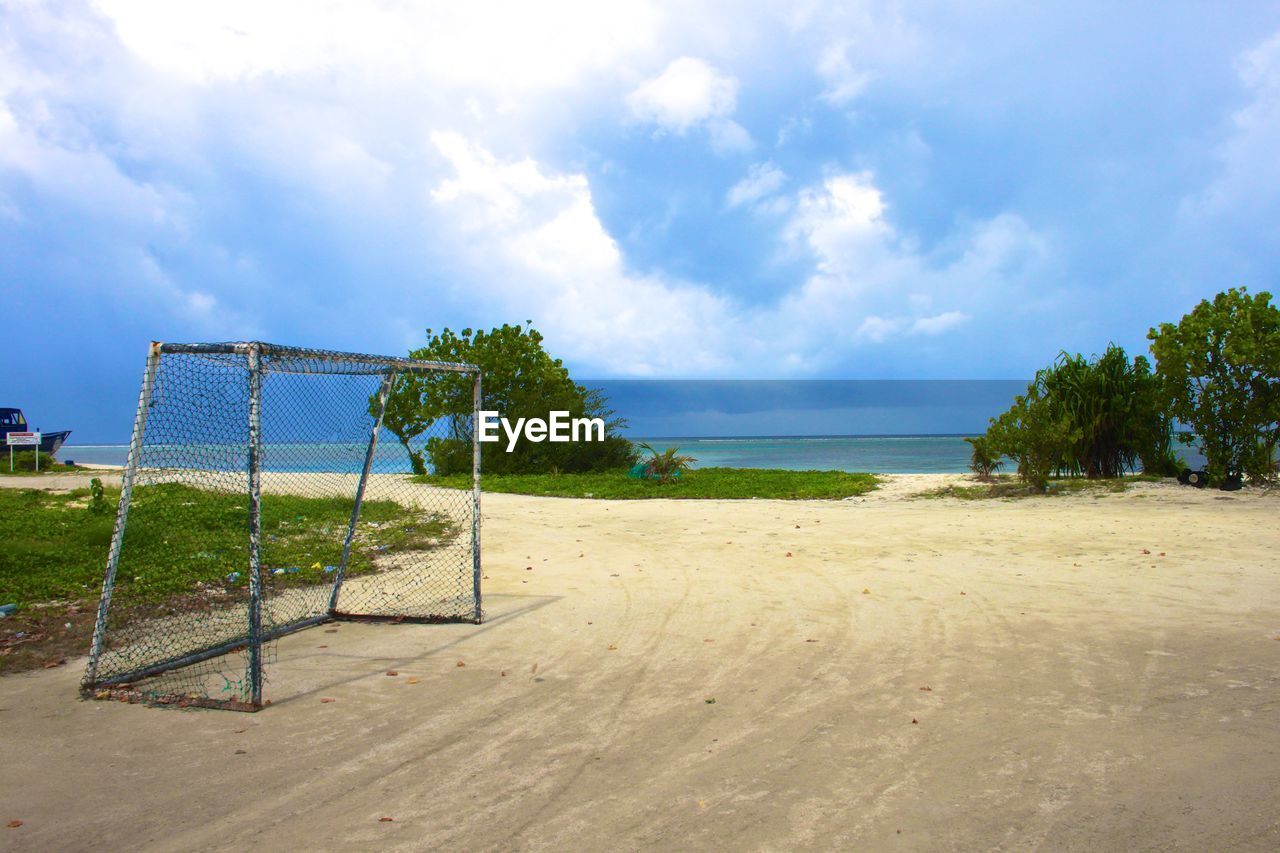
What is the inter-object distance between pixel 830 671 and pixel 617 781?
208cm

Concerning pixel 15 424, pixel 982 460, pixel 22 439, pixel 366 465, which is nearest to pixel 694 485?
pixel 982 460

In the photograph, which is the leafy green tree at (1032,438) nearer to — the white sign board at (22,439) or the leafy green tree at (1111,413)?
the leafy green tree at (1111,413)

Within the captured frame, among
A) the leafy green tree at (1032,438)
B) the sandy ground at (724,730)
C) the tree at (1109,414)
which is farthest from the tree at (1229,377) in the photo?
the sandy ground at (724,730)

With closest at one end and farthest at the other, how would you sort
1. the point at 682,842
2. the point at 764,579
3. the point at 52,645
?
the point at 682,842
the point at 52,645
the point at 764,579

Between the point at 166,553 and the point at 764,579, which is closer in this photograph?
the point at 764,579

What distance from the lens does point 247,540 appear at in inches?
364

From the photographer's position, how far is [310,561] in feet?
31.4

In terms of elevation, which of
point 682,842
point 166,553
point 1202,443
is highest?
point 1202,443

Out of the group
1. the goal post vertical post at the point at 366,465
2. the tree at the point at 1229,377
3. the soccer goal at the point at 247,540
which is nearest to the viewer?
the soccer goal at the point at 247,540

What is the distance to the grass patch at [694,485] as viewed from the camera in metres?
17.4

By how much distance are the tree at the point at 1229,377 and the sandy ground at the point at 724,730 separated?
9480 millimetres

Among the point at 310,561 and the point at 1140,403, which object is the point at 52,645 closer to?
the point at 310,561

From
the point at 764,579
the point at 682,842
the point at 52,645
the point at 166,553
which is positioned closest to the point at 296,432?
the point at 166,553

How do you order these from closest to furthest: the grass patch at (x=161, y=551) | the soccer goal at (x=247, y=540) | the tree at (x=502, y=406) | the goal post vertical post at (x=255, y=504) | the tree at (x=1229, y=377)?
the goal post vertical post at (x=255, y=504) < the soccer goal at (x=247, y=540) < the grass patch at (x=161, y=551) < the tree at (x=1229, y=377) < the tree at (x=502, y=406)
